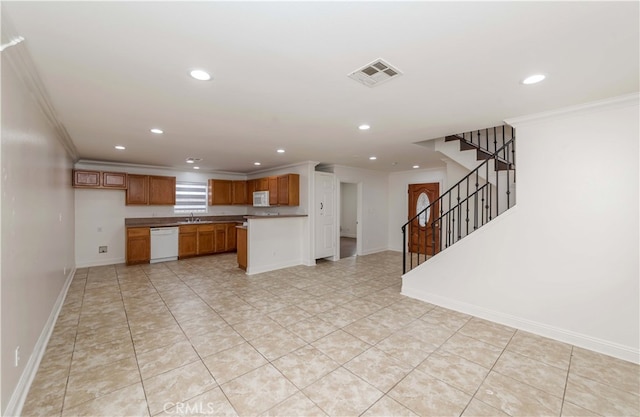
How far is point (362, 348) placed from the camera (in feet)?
8.74

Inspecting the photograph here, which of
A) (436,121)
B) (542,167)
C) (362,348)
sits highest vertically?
(436,121)

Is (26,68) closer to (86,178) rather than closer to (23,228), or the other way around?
(23,228)

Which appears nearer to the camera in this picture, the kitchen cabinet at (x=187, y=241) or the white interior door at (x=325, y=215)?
the white interior door at (x=325, y=215)

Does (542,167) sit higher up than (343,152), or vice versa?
(343,152)

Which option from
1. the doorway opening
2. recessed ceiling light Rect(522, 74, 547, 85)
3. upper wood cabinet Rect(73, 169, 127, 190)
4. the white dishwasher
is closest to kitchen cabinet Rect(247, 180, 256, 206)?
the white dishwasher

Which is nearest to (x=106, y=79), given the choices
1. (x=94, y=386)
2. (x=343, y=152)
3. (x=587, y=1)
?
(x=94, y=386)

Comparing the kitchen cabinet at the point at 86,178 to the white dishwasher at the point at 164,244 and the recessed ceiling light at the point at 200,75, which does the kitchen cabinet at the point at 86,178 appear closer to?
the white dishwasher at the point at 164,244

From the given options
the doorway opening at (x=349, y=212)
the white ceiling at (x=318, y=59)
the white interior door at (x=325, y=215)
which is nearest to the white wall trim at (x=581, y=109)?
the white ceiling at (x=318, y=59)

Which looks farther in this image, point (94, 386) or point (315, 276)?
point (315, 276)

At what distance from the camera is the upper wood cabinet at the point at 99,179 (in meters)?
5.74

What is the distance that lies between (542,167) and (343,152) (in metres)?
3.11

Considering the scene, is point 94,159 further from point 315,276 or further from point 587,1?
point 587,1

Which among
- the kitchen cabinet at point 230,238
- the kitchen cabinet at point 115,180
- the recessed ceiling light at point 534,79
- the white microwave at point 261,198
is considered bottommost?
the kitchen cabinet at point 230,238

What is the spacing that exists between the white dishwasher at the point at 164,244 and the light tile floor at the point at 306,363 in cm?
236
